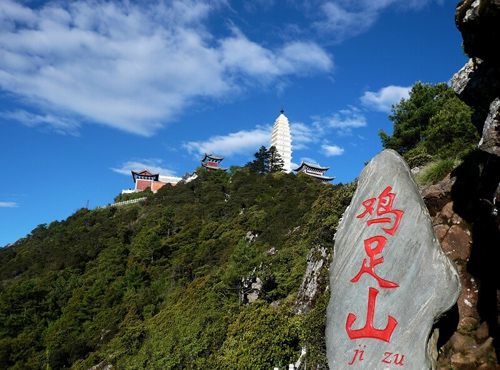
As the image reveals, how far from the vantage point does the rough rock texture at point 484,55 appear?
15.4ft

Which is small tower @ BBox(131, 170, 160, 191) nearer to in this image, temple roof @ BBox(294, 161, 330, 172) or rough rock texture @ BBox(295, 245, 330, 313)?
temple roof @ BBox(294, 161, 330, 172)

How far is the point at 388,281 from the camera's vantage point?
484cm

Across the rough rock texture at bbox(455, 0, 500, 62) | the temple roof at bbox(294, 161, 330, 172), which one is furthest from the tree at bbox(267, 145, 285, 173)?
the rough rock texture at bbox(455, 0, 500, 62)

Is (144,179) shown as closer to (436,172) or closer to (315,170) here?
(315,170)

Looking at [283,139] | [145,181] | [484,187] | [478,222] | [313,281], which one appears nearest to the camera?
[484,187]

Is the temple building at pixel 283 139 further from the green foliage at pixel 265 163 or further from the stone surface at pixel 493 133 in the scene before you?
the stone surface at pixel 493 133

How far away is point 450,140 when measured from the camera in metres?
11.0

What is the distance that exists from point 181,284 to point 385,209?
18697mm

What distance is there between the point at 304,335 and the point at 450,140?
7.67 metres

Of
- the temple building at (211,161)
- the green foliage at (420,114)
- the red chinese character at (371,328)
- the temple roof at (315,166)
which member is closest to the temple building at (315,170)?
the temple roof at (315,166)

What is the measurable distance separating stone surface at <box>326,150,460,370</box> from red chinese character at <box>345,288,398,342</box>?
1cm

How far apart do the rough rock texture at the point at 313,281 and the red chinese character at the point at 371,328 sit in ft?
15.9

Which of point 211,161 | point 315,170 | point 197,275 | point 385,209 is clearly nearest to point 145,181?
point 211,161

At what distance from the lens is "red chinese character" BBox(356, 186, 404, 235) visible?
5.15m
